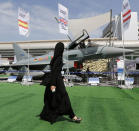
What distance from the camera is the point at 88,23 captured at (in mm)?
18125

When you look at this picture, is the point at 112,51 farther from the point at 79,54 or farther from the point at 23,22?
the point at 23,22

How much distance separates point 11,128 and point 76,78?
1233cm

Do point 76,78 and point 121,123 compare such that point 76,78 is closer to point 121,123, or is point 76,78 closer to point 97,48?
point 97,48

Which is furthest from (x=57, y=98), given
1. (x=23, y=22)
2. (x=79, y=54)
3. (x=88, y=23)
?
(x=88, y=23)

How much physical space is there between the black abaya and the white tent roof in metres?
13.5

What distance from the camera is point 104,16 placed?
17.1 m

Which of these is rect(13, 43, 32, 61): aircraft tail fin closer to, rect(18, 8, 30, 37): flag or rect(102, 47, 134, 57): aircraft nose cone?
rect(18, 8, 30, 37): flag

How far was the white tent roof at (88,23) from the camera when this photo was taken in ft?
56.1

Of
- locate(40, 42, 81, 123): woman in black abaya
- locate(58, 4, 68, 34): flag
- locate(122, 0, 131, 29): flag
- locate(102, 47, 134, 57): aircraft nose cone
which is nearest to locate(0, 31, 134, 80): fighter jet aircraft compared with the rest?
locate(102, 47, 134, 57): aircraft nose cone

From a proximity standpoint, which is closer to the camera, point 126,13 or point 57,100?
point 57,100

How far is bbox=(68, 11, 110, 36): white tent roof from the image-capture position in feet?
56.1

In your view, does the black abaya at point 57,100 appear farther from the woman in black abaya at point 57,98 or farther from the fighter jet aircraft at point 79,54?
the fighter jet aircraft at point 79,54

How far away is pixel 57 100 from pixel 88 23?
15.8 meters

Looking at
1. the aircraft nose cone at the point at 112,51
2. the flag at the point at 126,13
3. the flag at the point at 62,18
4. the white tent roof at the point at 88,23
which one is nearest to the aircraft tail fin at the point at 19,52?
the white tent roof at the point at 88,23
